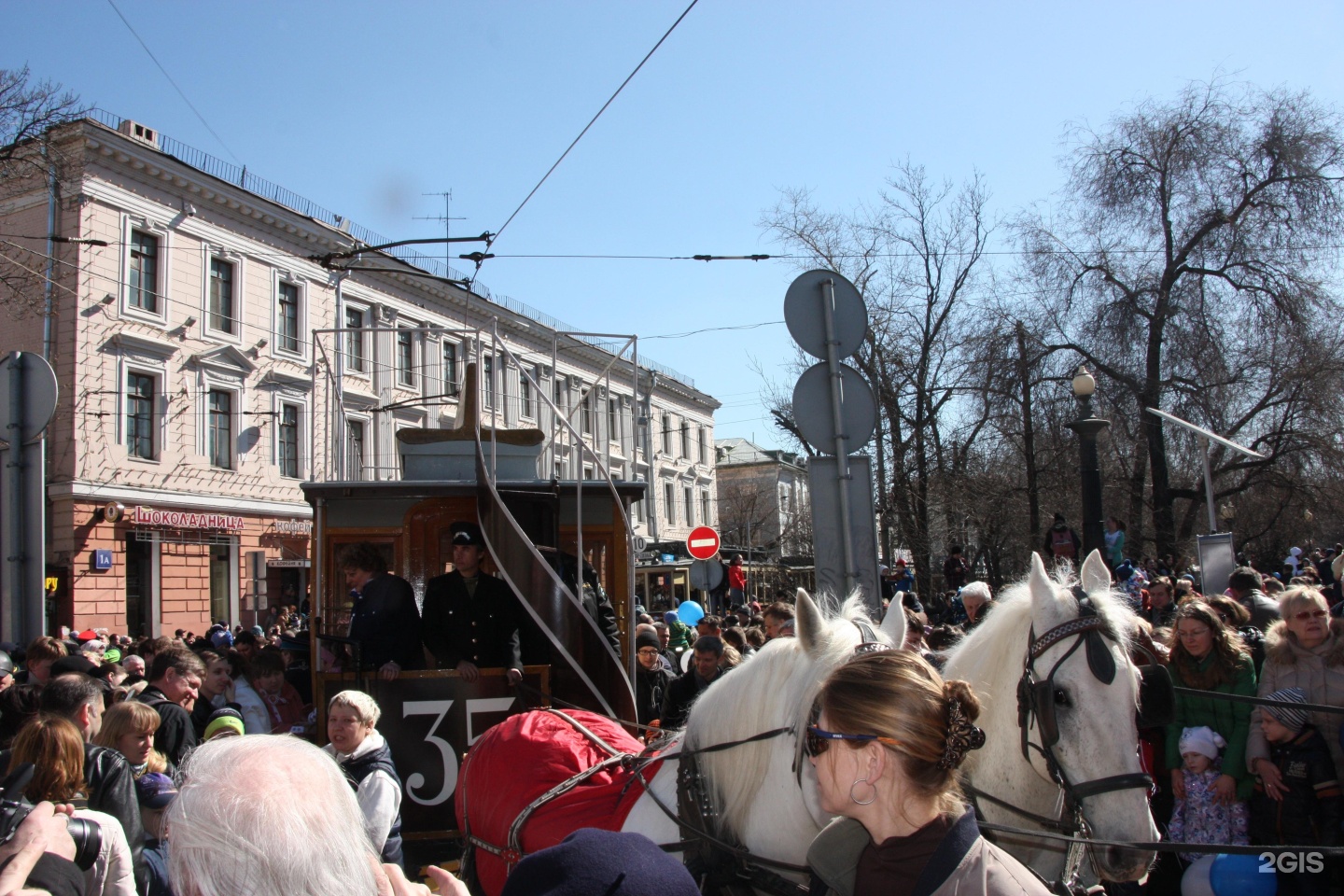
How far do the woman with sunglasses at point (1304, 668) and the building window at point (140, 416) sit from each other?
83.9 ft

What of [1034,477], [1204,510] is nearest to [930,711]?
[1034,477]

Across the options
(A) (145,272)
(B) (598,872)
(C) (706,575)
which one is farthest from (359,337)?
(B) (598,872)

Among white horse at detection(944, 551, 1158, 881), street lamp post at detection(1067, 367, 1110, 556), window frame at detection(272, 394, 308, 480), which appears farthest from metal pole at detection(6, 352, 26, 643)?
window frame at detection(272, 394, 308, 480)

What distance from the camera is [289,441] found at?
29469 mm

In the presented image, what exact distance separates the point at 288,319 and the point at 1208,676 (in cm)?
2882

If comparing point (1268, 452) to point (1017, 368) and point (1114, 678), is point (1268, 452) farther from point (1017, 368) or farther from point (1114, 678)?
point (1114, 678)

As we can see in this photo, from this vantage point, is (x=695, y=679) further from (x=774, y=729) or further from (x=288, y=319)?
(x=288, y=319)

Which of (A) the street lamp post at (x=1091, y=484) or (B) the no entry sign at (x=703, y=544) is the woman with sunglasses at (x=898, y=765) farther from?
(B) the no entry sign at (x=703, y=544)

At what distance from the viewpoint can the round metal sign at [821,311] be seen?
511 cm

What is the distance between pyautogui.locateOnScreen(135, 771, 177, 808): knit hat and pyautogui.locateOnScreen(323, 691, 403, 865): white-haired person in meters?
0.67

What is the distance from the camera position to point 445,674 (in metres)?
6.28

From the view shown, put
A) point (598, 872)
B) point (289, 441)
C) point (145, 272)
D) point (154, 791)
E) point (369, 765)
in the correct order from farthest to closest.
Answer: point (289, 441), point (145, 272), point (369, 765), point (154, 791), point (598, 872)

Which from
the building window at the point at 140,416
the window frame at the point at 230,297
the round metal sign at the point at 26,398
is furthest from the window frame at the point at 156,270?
the round metal sign at the point at 26,398

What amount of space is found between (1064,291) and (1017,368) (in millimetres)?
3074
